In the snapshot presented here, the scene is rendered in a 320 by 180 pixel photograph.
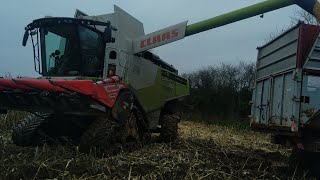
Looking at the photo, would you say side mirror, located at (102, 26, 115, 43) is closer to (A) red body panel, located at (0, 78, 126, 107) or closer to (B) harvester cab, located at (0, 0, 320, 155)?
(B) harvester cab, located at (0, 0, 320, 155)

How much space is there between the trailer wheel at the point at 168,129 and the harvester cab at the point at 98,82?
25 mm

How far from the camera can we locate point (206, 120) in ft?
Answer: 88.4

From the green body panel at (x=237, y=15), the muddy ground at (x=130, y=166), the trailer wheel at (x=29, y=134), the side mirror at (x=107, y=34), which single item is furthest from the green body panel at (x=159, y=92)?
the trailer wheel at (x=29, y=134)

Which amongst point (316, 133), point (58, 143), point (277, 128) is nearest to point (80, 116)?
point (58, 143)

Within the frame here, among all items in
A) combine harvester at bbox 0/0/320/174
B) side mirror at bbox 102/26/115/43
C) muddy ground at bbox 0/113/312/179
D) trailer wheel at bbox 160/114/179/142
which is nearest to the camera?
muddy ground at bbox 0/113/312/179

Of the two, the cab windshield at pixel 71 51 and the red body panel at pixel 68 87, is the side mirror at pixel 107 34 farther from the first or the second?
the red body panel at pixel 68 87

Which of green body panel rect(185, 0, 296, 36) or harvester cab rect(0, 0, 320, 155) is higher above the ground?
green body panel rect(185, 0, 296, 36)

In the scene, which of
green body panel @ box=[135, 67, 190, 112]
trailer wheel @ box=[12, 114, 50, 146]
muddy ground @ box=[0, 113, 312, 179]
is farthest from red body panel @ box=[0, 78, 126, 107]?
green body panel @ box=[135, 67, 190, 112]

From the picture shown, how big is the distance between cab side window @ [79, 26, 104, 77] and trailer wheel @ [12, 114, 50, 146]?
4.24 ft

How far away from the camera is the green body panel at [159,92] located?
10641 mm

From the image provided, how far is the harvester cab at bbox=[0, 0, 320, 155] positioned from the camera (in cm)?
774

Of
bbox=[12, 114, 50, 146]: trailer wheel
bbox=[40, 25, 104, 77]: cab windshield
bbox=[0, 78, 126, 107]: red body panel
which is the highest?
bbox=[40, 25, 104, 77]: cab windshield

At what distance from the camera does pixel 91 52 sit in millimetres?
9297

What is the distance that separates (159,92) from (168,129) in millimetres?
1024
